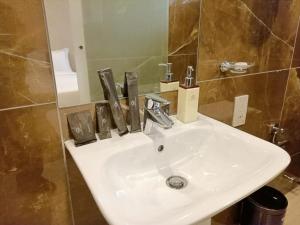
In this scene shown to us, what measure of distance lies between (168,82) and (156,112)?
0.62 ft

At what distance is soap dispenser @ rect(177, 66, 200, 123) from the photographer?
2.85 feet

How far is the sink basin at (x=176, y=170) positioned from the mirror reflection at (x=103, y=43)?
0.64ft

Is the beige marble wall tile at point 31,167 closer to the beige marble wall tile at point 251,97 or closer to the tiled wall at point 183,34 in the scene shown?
the tiled wall at point 183,34

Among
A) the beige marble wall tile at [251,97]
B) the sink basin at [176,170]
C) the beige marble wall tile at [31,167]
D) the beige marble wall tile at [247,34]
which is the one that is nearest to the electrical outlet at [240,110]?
the beige marble wall tile at [251,97]

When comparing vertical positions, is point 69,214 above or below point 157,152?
below

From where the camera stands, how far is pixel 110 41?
2.65 feet

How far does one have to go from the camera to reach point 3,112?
24.3 inches

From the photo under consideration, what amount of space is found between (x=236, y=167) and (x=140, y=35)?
0.58 metres

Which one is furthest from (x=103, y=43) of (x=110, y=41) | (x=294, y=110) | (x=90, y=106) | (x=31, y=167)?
(x=294, y=110)

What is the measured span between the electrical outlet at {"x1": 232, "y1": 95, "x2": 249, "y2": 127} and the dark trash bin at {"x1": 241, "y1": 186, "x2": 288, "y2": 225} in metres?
0.46

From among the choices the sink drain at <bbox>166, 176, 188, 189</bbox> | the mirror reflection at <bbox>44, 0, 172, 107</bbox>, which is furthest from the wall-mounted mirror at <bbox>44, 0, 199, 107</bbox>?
the sink drain at <bbox>166, 176, 188, 189</bbox>

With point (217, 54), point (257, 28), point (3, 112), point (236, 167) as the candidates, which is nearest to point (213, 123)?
point (236, 167)

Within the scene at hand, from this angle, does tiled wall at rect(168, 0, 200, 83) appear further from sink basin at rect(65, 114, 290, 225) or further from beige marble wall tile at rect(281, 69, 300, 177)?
beige marble wall tile at rect(281, 69, 300, 177)

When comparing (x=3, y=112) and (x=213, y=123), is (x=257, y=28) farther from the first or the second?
(x=3, y=112)
